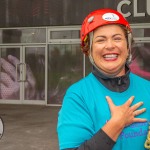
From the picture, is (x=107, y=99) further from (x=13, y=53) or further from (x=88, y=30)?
(x=13, y=53)

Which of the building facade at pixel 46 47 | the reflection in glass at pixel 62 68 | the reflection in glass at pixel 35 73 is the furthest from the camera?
the reflection in glass at pixel 35 73

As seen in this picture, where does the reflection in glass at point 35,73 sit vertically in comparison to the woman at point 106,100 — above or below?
below

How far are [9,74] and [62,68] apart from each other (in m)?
1.83

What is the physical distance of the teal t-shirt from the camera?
137 cm

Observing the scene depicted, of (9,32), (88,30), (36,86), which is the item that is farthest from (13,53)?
(88,30)

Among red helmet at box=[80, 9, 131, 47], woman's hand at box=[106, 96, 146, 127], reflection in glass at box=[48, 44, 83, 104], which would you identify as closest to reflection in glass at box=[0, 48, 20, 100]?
reflection in glass at box=[48, 44, 83, 104]

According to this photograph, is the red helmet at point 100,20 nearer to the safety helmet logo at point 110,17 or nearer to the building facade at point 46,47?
the safety helmet logo at point 110,17

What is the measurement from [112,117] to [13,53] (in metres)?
9.97

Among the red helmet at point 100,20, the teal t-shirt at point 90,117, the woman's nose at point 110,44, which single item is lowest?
the teal t-shirt at point 90,117

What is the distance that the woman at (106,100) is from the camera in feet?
4.45

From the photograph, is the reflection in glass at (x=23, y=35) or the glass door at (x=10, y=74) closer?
the reflection in glass at (x=23, y=35)

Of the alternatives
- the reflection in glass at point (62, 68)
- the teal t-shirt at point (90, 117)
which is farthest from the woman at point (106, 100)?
the reflection in glass at point (62, 68)

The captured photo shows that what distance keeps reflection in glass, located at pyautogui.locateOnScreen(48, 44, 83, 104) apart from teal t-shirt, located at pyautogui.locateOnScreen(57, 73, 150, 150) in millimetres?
8890

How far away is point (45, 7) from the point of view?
10469 mm
